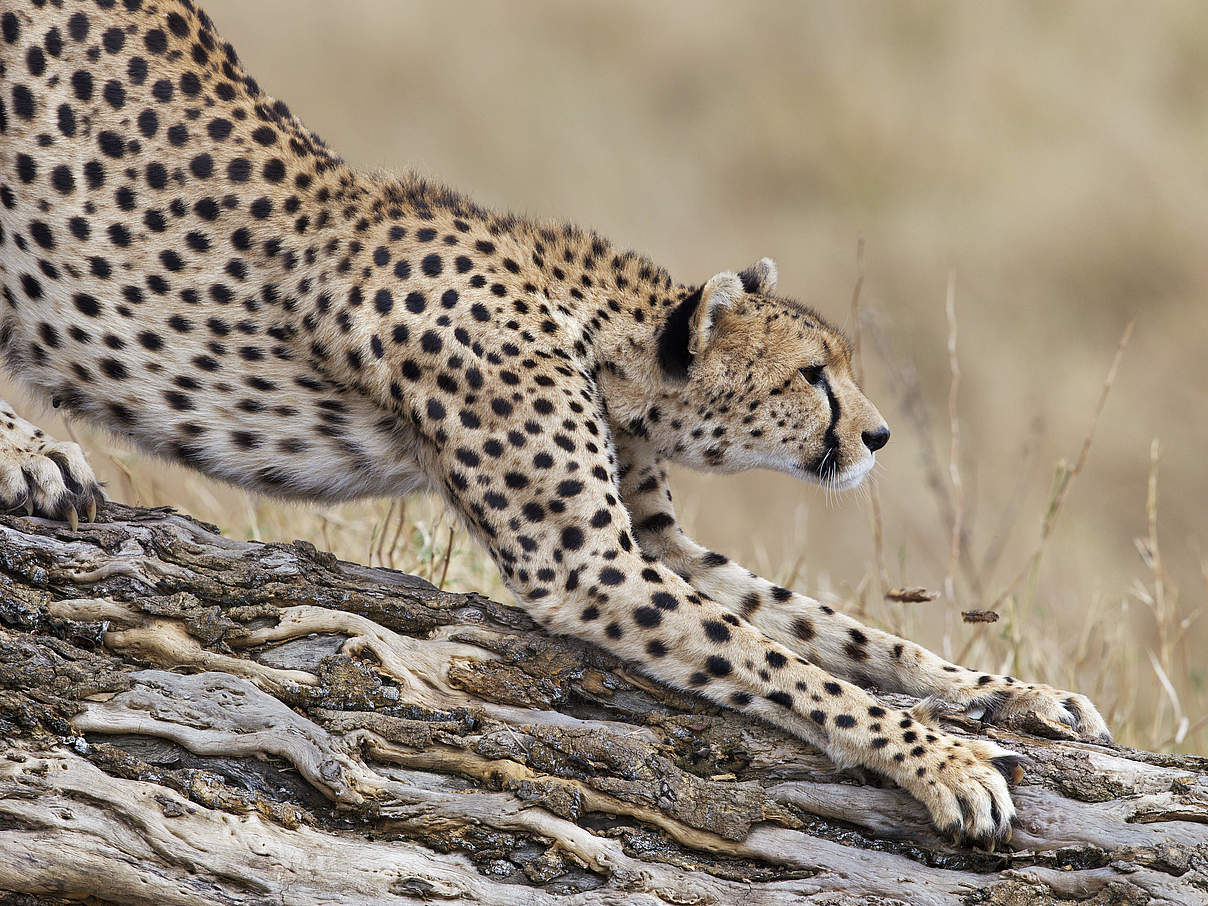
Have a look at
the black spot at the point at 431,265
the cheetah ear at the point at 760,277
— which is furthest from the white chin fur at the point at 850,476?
the black spot at the point at 431,265

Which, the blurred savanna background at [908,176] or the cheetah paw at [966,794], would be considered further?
the blurred savanna background at [908,176]

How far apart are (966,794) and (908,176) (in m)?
11.6

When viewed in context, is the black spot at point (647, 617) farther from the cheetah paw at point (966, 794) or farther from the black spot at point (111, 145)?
the black spot at point (111, 145)

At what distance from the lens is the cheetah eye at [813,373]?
415cm

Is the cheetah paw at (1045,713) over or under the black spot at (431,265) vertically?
under

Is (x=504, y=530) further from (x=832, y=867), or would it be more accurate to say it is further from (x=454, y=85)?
(x=454, y=85)

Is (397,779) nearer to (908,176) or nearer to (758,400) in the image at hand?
(758,400)

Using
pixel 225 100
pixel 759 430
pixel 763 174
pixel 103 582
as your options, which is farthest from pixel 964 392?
pixel 103 582

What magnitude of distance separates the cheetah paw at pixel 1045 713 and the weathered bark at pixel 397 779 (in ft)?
0.36

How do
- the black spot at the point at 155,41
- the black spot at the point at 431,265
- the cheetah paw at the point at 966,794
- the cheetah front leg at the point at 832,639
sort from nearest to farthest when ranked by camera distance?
the cheetah paw at the point at 966,794 < the cheetah front leg at the point at 832,639 < the black spot at the point at 431,265 < the black spot at the point at 155,41

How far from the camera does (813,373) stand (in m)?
4.18

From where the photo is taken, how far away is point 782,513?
11.7 meters

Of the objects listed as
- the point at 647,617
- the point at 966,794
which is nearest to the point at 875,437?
the point at 647,617

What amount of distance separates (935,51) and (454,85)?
544cm
